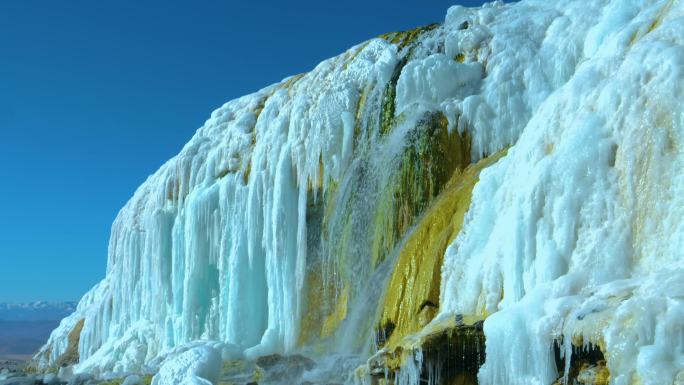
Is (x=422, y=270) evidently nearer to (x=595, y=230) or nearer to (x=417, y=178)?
(x=417, y=178)

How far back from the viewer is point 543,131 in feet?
37.7

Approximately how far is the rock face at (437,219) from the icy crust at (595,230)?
2 cm

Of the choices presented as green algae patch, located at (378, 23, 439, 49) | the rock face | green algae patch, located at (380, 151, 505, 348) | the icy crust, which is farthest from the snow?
green algae patch, located at (378, 23, 439, 49)

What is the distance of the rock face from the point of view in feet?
29.6

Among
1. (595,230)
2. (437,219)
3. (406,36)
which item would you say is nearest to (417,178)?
(437,219)

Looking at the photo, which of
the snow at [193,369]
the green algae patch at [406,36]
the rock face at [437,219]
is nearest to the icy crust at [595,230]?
the rock face at [437,219]

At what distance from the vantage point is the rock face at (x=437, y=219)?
902cm

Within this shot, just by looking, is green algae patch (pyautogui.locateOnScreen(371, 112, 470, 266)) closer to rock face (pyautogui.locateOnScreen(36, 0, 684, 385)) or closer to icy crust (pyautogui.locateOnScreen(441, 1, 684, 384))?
rock face (pyautogui.locateOnScreen(36, 0, 684, 385))

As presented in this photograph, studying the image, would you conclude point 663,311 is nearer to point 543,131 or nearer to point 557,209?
point 557,209

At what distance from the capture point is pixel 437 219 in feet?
45.2

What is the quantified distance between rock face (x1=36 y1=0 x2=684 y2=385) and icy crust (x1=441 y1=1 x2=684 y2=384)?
0.02 m

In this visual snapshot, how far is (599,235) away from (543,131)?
2308 mm

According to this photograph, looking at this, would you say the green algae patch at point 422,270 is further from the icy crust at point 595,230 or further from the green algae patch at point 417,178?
the green algae patch at point 417,178

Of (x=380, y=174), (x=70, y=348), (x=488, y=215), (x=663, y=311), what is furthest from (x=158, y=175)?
(x=663, y=311)
